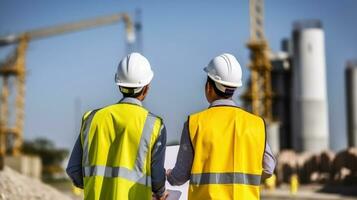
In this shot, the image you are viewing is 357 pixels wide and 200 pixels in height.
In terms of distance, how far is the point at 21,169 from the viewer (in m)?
47.7

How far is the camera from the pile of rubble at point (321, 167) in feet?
127

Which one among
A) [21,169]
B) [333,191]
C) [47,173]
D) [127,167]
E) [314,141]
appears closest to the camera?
[127,167]

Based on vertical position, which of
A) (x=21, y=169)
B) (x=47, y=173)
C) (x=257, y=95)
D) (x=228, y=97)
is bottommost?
(x=47, y=173)

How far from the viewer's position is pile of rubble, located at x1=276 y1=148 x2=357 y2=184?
38.6 metres

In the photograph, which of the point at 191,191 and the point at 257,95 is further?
the point at 257,95

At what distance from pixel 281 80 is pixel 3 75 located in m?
25.7

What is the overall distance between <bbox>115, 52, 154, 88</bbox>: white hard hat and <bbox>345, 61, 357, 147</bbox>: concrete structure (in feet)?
198

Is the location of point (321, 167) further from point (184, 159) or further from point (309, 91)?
point (184, 159)

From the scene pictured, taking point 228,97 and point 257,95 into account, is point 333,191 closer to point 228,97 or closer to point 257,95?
point 257,95

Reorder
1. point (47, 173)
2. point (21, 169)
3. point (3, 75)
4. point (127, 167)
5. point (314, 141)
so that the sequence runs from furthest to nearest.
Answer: point (47, 173)
point (3, 75)
point (314, 141)
point (21, 169)
point (127, 167)

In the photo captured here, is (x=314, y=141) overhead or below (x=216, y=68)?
below

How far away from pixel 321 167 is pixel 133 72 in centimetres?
4199

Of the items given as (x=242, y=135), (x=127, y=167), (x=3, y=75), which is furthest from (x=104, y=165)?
(x=3, y=75)

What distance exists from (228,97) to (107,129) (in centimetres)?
71
